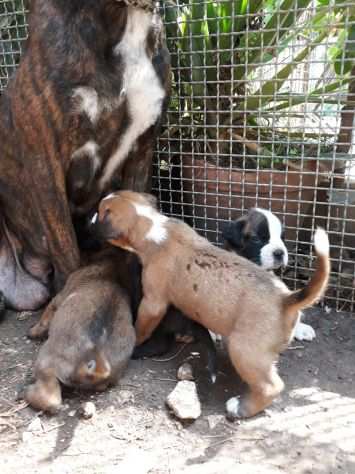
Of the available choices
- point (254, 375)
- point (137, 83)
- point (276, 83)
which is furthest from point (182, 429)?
point (276, 83)

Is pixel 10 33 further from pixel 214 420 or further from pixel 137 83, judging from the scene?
pixel 214 420

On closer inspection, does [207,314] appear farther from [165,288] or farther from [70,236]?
[70,236]

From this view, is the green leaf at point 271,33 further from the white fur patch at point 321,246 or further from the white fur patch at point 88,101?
the white fur patch at point 321,246

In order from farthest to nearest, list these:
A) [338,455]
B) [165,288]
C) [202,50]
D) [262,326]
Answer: [202,50], [165,288], [262,326], [338,455]

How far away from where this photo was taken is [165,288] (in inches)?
84.2

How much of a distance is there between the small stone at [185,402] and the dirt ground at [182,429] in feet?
0.14

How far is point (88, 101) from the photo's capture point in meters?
2.14

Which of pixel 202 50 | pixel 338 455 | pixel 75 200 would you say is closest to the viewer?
pixel 338 455

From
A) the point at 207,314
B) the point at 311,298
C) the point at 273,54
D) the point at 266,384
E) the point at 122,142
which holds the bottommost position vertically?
the point at 266,384

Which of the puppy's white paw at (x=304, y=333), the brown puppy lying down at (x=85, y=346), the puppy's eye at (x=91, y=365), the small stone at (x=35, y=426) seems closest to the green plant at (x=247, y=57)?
Result: the puppy's white paw at (x=304, y=333)

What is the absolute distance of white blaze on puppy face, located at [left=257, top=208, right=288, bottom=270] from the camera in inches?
93.6

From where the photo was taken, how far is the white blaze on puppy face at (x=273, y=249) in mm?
2377

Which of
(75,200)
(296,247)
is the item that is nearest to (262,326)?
(296,247)

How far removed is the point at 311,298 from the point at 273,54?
1.55 metres
